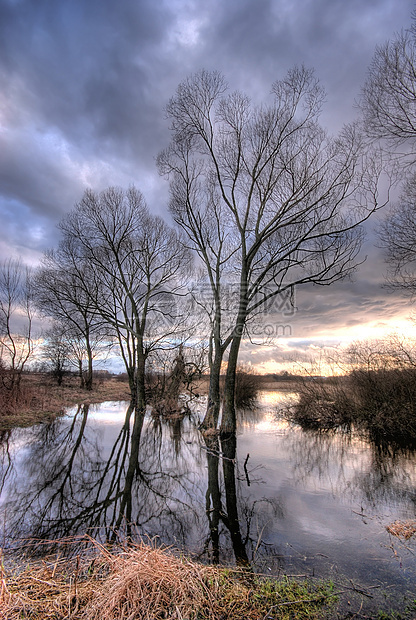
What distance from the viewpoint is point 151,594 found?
2668 millimetres

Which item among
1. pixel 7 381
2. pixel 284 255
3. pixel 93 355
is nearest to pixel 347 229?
pixel 284 255

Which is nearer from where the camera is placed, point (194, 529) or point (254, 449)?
point (194, 529)

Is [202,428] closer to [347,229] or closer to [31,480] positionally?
[31,480]

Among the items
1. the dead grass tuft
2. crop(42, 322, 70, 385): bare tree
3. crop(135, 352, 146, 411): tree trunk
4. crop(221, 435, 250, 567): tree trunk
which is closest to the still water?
crop(221, 435, 250, 567): tree trunk

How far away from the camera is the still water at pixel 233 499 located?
399 cm

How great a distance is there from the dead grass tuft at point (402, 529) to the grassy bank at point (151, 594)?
6.65 ft

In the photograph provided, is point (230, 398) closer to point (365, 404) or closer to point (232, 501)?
point (365, 404)

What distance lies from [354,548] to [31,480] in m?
6.13

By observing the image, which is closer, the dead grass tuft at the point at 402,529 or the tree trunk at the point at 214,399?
the dead grass tuft at the point at 402,529

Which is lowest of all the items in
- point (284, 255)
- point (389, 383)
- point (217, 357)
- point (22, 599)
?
point (22, 599)

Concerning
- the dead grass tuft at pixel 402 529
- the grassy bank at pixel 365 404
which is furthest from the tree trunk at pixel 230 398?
the dead grass tuft at pixel 402 529

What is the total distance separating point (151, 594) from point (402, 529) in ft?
13.0

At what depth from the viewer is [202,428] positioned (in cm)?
1341

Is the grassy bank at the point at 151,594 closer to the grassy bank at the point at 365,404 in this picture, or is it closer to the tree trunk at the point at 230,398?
the tree trunk at the point at 230,398
